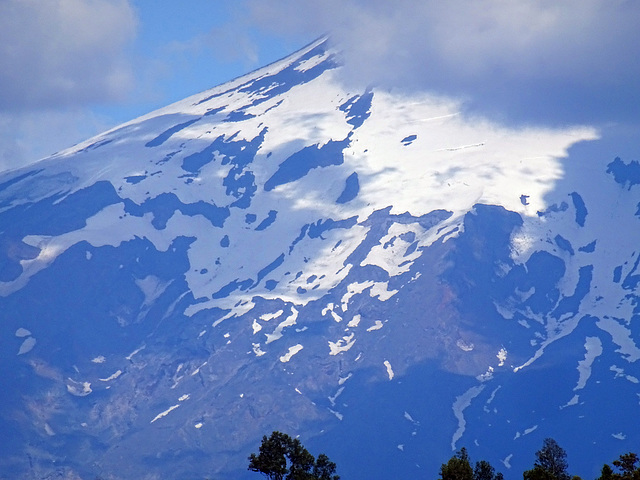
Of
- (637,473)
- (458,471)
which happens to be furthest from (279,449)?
(637,473)

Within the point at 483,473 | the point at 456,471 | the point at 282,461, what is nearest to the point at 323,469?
the point at 282,461

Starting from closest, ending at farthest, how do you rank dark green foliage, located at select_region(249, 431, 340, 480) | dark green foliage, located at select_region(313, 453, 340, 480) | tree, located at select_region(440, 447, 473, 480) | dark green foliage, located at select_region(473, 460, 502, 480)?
tree, located at select_region(440, 447, 473, 480) → dark green foliage, located at select_region(249, 431, 340, 480) → dark green foliage, located at select_region(473, 460, 502, 480) → dark green foliage, located at select_region(313, 453, 340, 480)

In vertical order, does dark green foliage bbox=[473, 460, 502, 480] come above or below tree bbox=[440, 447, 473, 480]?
above

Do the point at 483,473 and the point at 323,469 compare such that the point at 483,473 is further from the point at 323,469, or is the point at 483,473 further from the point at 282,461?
the point at 282,461

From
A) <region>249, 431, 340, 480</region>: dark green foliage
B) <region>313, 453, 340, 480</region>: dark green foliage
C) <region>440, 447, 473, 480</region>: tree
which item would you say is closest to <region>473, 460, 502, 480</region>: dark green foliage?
<region>313, 453, 340, 480</region>: dark green foliage

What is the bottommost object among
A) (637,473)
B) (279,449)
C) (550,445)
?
(637,473)

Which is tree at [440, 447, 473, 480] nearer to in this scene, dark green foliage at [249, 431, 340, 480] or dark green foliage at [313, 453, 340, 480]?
dark green foliage at [249, 431, 340, 480]

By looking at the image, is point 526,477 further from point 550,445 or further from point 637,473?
point 550,445

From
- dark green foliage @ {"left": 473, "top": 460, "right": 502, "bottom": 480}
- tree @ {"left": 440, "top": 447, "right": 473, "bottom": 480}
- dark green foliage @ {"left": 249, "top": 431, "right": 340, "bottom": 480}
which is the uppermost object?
dark green foliage @ {"left": 473, "top": 460, "right": 502, "bottom": 480}

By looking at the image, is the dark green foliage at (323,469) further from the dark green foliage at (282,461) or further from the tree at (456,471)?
the tree at (456,471)

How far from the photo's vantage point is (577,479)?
86.4 m

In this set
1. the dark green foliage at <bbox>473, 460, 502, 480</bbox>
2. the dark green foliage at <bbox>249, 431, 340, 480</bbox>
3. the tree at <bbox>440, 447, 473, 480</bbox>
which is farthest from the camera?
the dark green foliage at <bbox>473, 460, 502, 480</bbox>

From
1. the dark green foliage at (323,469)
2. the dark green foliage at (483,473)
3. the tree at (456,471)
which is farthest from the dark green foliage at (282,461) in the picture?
the tree at (456,471)

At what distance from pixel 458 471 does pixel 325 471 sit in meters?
20.9
